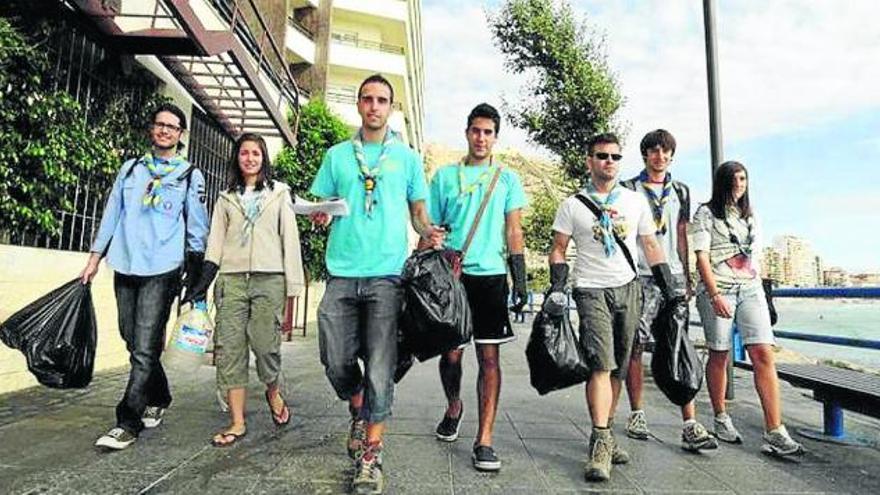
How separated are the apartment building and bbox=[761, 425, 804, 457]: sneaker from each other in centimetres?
1844

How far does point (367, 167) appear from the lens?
3.12 m

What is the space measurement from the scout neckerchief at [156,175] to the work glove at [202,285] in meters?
0.50

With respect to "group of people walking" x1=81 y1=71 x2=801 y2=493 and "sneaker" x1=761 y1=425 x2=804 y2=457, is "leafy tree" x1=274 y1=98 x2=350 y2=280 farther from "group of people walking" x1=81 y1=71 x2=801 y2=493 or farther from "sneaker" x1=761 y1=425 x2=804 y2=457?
"sneaker" x1=761 y1=425 x2=804 y2=457

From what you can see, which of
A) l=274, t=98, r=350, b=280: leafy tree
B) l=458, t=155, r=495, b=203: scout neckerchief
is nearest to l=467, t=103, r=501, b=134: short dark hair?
l=458, t=155, r=495, b=203: scout neckerchief

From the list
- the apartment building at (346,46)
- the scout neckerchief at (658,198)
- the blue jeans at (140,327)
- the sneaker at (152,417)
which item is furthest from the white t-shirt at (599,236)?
the apartment building at (346,46)

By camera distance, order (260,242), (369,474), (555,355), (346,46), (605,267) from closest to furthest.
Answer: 1. (369,474)
2. (555,355)
3. (605,267)
4. (260,242)
5. (346,46)

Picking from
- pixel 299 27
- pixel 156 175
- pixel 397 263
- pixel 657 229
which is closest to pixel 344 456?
pixel 397 263

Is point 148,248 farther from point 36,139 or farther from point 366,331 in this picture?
point 36,139

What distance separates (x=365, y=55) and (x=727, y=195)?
69.2 feet

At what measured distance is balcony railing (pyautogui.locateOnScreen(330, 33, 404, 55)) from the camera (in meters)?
23.7

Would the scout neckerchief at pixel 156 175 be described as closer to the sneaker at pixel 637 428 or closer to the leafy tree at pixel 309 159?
the sneaker at pixel 637 428

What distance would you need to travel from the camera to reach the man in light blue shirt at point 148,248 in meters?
3.55

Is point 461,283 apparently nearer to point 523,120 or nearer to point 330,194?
point 330,194

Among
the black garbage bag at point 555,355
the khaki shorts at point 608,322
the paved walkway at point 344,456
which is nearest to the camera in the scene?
the paved walkway at point 344,456
